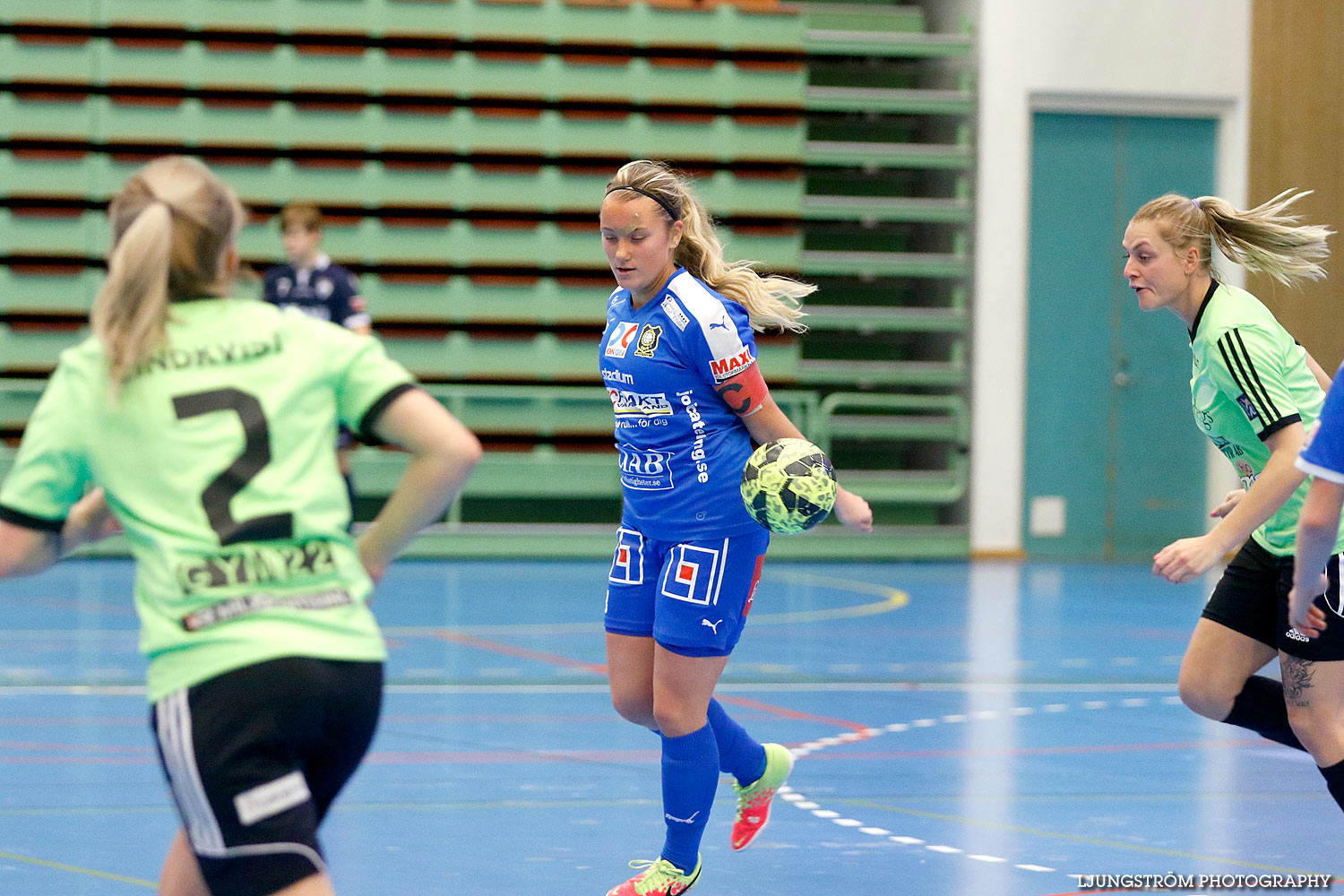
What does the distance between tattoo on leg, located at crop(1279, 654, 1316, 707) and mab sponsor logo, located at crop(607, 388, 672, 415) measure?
1547mm

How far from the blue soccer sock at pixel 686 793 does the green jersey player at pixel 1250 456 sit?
112 cm

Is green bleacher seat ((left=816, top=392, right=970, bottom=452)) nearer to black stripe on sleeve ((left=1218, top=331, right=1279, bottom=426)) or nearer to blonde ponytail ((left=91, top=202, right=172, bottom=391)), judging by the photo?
black stripe on sleeve ((left=1218, top=331, right=1279, bottom=426))

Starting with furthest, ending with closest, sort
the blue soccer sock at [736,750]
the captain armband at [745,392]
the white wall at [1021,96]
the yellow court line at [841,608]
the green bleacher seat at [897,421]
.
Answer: the white wall at [1021,96] < the green bleacher seat at [897,421] < the yellow court line at [841,608] < the blue soccer sock at [736,750] < the captain armband at [745,392]

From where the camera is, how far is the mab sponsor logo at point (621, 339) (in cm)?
386

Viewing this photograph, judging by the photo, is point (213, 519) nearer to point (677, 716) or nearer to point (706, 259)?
point (677, 716)

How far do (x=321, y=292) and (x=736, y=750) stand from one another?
6.43 metres

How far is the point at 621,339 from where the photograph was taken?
3883 millimetres

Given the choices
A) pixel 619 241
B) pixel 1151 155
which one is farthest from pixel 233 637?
pixel 1151 155

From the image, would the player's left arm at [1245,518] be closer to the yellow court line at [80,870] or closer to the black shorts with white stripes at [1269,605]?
the black shorts with white stripes at [1269,605]

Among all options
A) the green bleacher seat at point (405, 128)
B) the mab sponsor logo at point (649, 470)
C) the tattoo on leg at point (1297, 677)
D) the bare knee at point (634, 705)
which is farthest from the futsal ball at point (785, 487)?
the green bleacher seat at point (405, 128)

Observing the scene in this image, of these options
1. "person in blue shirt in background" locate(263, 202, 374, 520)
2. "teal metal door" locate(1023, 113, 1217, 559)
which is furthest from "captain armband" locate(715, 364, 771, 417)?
"teal metal door" locate(1023, 113, 1217, 559)

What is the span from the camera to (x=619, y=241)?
12.8ft

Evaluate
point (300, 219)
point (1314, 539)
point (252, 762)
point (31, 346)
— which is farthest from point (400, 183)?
point (252, 762)

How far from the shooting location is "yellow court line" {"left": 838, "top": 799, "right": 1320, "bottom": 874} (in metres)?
4.17
